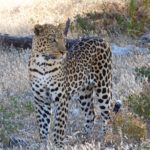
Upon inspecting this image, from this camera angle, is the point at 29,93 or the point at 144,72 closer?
the point at 144,72

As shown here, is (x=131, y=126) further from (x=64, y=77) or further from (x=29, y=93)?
(x=29, y=93)

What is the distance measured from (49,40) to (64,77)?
628mm

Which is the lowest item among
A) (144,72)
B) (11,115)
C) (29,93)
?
(11,115)

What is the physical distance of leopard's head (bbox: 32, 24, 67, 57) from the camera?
26.5ft

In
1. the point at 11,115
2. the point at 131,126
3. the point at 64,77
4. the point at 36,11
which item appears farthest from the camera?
the point at 36,11

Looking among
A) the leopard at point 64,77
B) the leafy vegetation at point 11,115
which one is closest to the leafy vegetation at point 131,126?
the leopard at point 64,77

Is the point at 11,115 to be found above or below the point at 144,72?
below

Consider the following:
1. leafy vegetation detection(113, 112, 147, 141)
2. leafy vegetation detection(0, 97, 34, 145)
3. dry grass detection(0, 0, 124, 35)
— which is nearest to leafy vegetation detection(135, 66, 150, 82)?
leafy vegetation detection(0, 97, 34, 145)

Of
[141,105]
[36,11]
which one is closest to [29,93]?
[141,105]

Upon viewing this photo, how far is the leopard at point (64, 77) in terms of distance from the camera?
820cm

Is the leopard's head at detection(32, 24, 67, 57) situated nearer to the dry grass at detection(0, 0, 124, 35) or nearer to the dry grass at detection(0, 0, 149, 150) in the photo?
the dry grass at detection(0, 0, 149, 150)

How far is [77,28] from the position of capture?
16734 millimetres

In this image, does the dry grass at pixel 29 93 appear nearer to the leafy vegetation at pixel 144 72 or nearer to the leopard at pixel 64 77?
the leafy vegetation at pixel 144 72

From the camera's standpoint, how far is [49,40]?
8.12m
